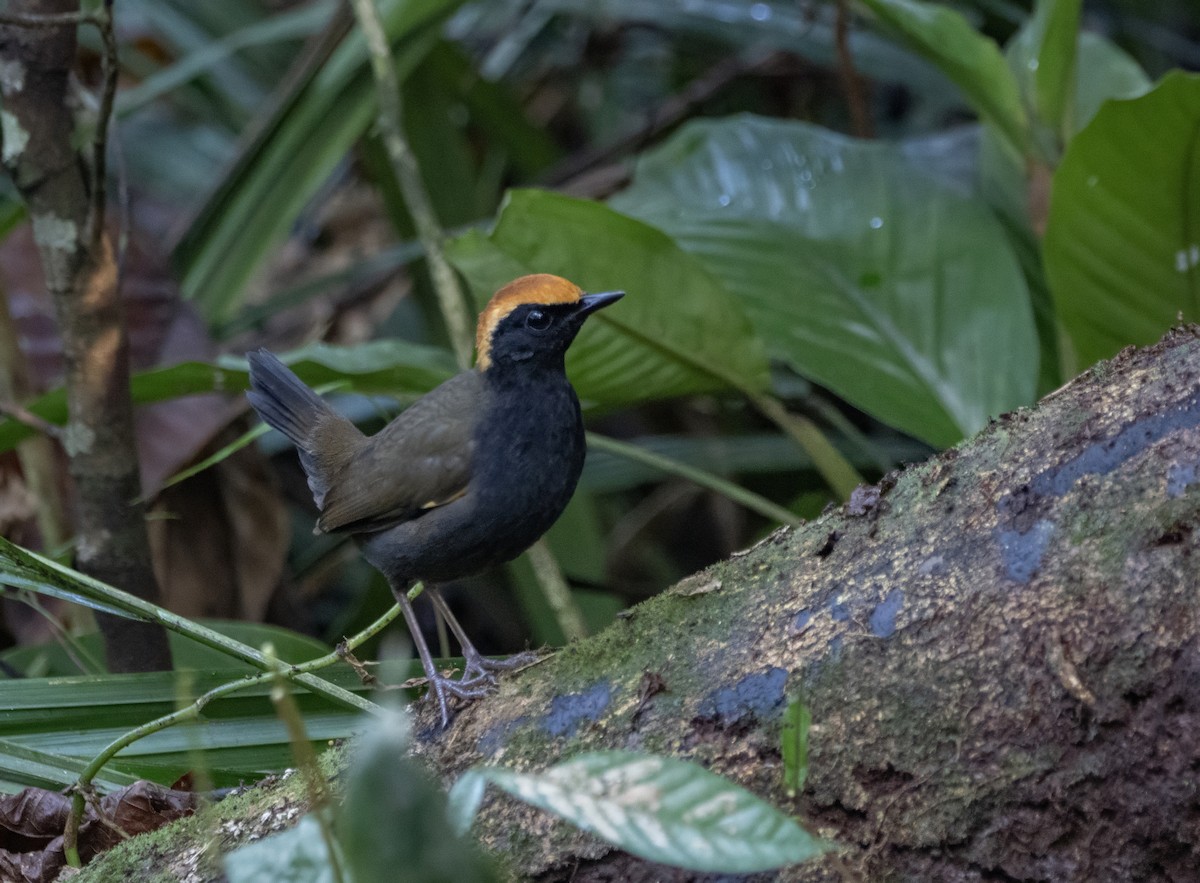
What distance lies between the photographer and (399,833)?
3.45ft

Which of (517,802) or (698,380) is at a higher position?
(698,380)

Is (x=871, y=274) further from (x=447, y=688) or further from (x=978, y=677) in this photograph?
(x=978, y=677)

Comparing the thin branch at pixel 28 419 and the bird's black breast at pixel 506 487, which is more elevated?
the thin branch at pixel 28 419

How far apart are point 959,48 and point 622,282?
4.42 feet

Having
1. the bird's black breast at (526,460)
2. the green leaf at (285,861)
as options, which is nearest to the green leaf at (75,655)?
the bird's black breast at (526,460)

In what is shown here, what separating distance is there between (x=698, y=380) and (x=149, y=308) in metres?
2.25

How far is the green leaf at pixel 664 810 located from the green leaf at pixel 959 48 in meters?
2.80

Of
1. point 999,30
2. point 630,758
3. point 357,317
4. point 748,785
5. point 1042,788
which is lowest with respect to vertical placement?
point 1042,788

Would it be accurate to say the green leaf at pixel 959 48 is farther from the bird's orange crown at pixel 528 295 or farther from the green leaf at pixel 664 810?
the green leaf at pixel 664 810

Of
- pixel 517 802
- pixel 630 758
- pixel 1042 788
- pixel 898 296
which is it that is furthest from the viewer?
pixel 898 296

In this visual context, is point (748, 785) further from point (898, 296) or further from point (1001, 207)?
point (1001, 207)

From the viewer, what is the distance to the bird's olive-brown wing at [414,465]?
2.74m

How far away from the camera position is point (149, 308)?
4.32m

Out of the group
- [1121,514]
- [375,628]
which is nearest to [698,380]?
[375,628]
